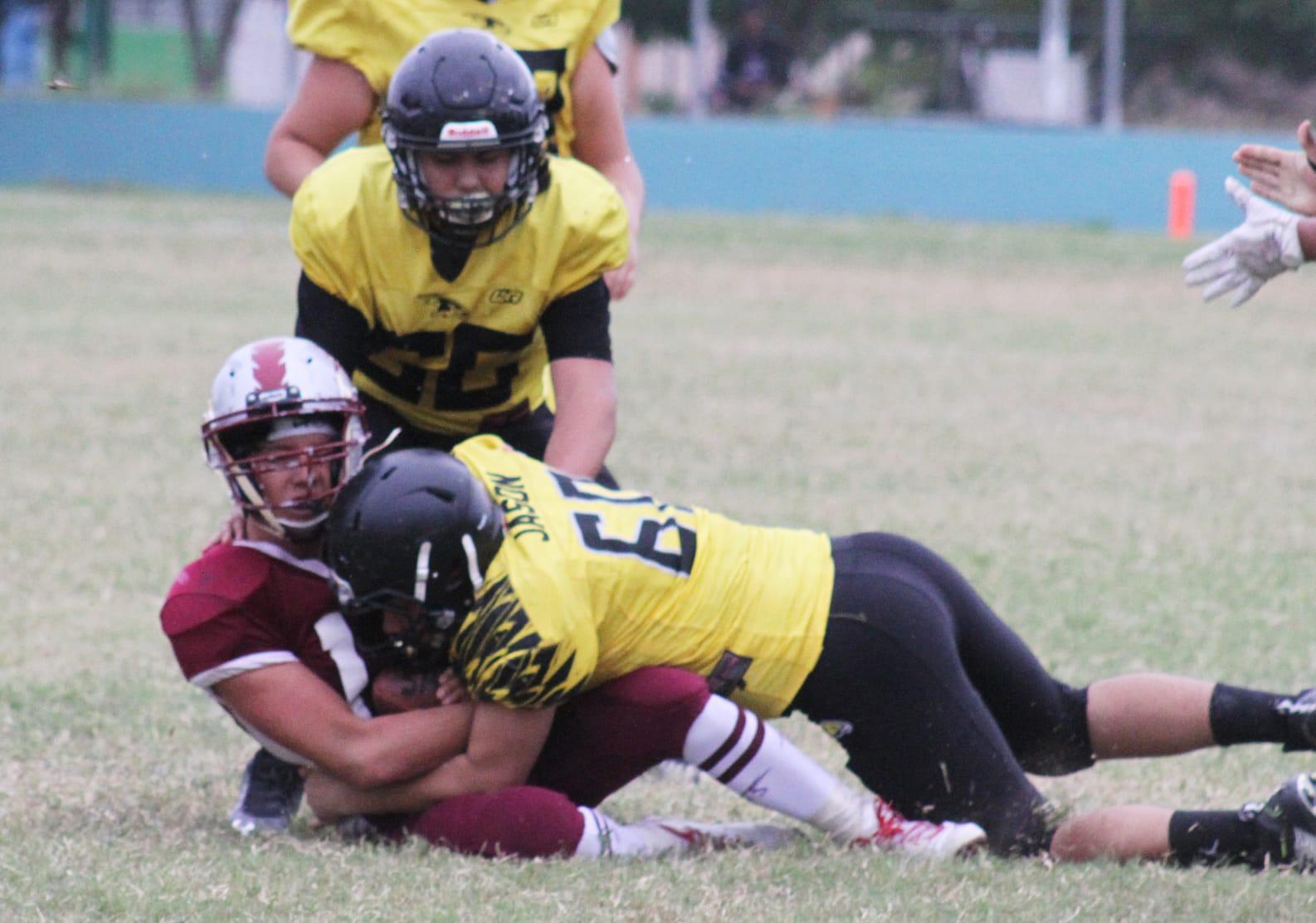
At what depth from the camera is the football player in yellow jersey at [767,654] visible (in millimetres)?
3559

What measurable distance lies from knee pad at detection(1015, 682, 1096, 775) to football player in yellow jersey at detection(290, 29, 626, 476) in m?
1.05

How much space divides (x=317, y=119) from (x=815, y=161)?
16666 millimetres

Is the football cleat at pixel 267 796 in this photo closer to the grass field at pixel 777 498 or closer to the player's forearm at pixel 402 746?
the grass field at pixel 777 498

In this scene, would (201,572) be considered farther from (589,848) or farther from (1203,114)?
(1203,114)

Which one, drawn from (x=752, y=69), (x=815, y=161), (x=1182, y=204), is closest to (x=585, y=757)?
(x=1182, y=204)

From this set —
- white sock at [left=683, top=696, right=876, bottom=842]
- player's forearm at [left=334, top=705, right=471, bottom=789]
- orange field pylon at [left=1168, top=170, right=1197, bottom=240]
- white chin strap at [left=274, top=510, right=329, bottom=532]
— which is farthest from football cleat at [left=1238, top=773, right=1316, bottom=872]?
orange field pylon at [left=1168, top=170, right=1197, bottom=240]

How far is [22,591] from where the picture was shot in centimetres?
603

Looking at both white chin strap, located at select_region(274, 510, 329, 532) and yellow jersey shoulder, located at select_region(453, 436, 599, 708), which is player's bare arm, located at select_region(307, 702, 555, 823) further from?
white chin strap, located at select_region(274, 510, 329, 532)

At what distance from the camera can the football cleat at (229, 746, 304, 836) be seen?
3.99m

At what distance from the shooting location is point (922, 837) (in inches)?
150

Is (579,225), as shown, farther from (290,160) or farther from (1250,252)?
(1250,252)

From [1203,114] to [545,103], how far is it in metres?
17.5

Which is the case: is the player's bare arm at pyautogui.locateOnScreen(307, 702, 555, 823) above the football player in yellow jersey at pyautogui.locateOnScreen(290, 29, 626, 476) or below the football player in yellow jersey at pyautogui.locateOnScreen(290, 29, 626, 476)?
below

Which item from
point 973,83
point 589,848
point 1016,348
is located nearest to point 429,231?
point 589,848
